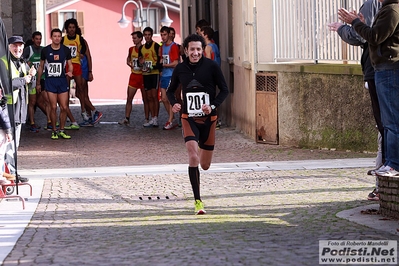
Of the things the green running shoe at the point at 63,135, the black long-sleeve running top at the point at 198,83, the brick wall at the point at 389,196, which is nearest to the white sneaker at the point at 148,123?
the green running shoe at the point at 63,135

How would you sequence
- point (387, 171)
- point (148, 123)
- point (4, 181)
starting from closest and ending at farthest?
point (387, 171) < point (4, 181) < point (148, 123)

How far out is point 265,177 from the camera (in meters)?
12.8

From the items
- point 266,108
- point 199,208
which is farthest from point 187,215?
point 266,108

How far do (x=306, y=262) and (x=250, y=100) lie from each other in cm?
1102

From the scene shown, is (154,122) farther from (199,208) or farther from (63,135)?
(199,208)

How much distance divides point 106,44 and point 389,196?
57331 mm

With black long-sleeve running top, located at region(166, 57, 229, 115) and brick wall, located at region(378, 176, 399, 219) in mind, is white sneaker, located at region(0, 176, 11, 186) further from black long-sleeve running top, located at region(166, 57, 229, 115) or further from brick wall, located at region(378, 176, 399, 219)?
brick wall, located at region(378, 176, 399, 219)

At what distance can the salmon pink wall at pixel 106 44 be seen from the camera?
6469 centimetres

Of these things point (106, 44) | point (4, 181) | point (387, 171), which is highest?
point (106, 44)

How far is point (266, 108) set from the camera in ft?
55.2

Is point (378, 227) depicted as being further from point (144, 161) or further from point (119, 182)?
point (144, 161)

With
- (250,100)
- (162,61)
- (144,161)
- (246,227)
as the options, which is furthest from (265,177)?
(162,61)

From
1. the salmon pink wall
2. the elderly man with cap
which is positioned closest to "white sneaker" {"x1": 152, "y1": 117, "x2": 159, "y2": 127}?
the elderly man with cap

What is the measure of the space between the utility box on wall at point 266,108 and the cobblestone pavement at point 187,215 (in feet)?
1.53
